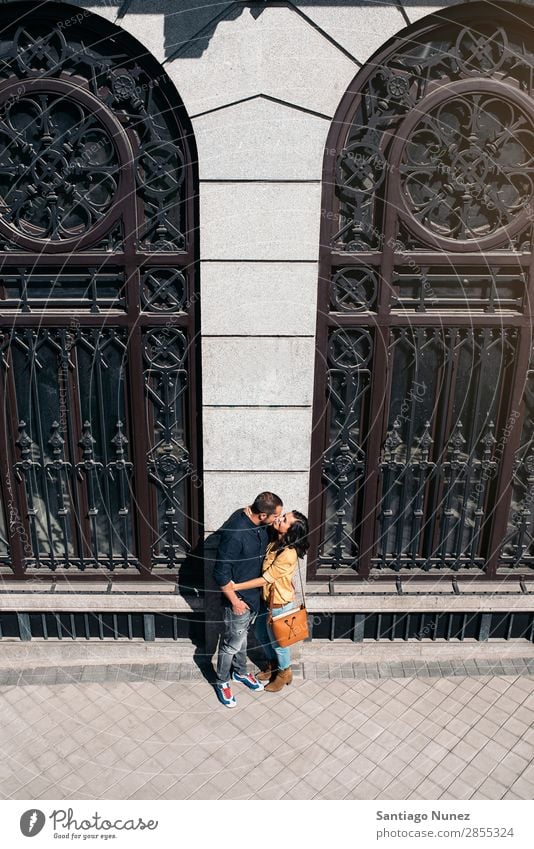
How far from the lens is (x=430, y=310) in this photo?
727cm

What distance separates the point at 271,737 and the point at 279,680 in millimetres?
698

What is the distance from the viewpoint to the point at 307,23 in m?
6.33

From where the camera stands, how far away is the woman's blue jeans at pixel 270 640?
24.2 feet

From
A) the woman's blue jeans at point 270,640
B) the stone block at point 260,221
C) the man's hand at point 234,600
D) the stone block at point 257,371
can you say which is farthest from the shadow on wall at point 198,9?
the woman's blue jeans at point 270,640

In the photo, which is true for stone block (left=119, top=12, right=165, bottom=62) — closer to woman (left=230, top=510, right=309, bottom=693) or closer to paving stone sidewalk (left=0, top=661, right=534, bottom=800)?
woman (left=230, top=510, right=309, bottom=693)

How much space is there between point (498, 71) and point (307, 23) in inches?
74.8

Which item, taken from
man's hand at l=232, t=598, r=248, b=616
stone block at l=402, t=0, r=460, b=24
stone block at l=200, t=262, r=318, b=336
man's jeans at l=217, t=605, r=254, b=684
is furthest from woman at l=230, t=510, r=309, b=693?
stone block at l=402, t=0, r=460, b=24

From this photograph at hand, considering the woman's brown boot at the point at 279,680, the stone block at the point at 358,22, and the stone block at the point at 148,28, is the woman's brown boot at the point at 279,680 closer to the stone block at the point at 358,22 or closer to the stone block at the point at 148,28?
the stone block at the point at 358,22

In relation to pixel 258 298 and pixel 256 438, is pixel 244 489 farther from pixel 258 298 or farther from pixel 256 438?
pixel 258 298

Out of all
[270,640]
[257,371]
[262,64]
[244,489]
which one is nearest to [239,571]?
[244,489]

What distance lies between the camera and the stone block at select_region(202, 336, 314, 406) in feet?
23.2

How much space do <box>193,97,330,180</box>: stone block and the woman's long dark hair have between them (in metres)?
3.36

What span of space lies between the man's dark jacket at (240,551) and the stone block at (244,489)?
0.28 metres

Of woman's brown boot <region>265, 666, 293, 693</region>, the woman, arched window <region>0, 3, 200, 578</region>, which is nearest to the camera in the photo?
arched window <region>0, 3, 200, 578</region>
